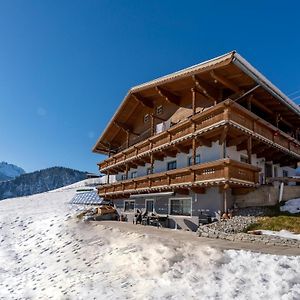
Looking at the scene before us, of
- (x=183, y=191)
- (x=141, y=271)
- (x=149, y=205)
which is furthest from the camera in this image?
(x=149, y=205)

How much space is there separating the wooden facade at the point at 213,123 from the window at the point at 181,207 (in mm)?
923

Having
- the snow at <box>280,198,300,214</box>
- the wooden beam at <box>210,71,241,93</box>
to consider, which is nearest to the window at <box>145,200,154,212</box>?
the snow at <box>280,198,300,214</box>

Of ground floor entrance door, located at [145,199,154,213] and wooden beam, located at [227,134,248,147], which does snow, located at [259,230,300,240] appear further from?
ground floor entrance door, located at [145,199,154,213]

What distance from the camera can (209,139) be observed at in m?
17.9

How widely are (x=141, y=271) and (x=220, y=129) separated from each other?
9.72 m

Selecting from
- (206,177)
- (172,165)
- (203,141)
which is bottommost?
(206,177)

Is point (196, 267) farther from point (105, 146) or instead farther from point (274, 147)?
point (105, 146)

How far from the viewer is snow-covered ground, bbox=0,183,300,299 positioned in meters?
6.79

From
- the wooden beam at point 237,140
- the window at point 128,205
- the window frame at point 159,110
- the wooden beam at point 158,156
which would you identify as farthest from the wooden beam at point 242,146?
the window at point 128,205

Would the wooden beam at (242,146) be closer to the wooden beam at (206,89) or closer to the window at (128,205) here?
the wooden beam at (206,89)

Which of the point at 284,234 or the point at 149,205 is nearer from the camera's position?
the point at 284,234

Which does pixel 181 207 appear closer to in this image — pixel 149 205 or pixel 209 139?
pixel 149 205

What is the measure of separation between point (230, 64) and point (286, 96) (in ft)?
19.0

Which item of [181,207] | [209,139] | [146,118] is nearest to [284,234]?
[209,139]
